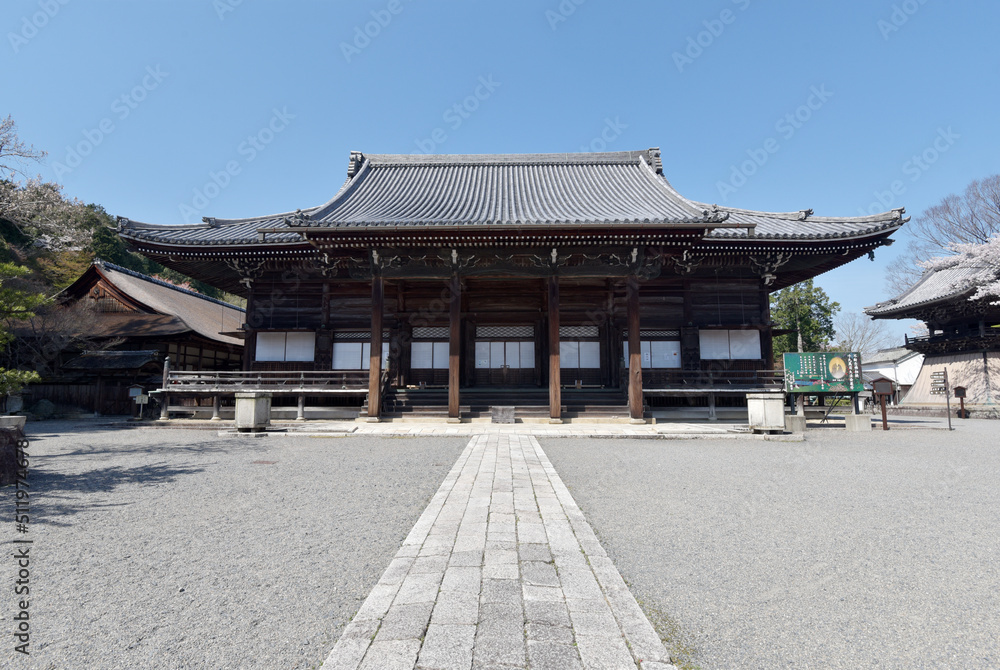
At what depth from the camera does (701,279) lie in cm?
1609

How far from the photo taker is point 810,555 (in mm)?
3418

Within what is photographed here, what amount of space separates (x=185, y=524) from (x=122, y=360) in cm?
1883

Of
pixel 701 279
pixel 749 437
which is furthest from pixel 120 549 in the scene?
pixel 701 279

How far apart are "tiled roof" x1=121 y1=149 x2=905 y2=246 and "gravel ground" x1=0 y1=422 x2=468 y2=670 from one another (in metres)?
7.87

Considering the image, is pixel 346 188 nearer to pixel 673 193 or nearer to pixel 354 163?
pixel 354 163

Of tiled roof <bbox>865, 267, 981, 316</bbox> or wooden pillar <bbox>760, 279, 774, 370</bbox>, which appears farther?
tiled roof <bbox>865, 267, 981, 316</bbox>

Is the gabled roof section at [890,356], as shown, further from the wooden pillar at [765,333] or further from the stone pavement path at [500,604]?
the stone pavement path at [500,604]

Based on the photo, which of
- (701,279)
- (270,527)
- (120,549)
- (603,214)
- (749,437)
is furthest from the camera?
(701,279)

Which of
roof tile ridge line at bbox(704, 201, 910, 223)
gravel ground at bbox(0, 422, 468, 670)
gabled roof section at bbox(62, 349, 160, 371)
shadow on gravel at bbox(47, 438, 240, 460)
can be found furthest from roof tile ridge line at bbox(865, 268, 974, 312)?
gabled roof section at bbox(62, 349, 160, 371)

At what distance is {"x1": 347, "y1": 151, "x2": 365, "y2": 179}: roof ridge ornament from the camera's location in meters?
19.7

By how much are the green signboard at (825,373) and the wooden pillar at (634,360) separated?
13.7 feet

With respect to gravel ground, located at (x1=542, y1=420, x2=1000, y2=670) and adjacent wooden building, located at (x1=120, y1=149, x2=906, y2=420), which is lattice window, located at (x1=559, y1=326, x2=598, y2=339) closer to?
adjacent wooden building, located at (x1=120, y1=149, x2=906, y2=420)

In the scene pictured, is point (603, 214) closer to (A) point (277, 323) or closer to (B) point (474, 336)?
(B) point (474, 336)

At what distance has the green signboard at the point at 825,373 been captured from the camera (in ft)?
41.0
